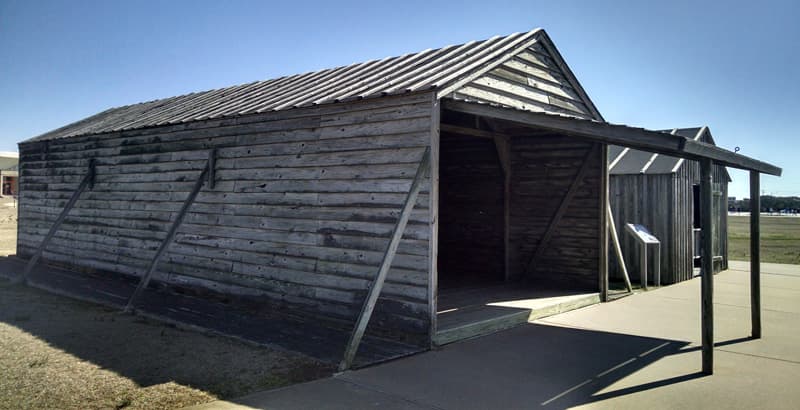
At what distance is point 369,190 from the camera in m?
6.80

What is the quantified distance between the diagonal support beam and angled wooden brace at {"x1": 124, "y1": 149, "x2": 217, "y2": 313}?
5.77 metres

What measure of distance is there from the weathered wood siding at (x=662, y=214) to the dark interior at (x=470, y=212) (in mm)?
3063

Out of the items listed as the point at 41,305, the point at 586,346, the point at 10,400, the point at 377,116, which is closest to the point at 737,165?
the point at 586,346

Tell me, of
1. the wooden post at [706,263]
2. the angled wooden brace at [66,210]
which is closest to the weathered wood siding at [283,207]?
the angled wooden brace at [66,210]

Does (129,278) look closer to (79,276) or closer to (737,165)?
(79,276)

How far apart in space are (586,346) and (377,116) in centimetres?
355

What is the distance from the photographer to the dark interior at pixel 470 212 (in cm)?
1084

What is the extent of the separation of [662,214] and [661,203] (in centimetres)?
23

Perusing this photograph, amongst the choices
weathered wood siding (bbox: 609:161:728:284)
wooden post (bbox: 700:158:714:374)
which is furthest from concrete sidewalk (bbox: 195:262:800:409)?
weathered wood siding (bbox: 609:161:728:284)

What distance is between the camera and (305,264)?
747 cm

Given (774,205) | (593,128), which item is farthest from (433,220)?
(774,205)

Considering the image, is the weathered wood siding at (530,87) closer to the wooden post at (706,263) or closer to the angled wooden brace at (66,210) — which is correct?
the wooden post at (706,263)

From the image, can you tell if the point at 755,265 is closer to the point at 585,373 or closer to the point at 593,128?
the point at 593,128

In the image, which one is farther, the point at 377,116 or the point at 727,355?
the point at 377,116
